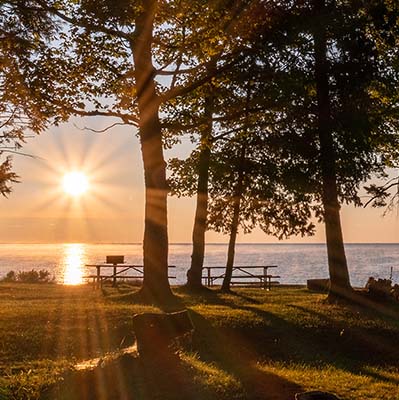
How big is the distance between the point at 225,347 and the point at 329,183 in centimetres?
1032

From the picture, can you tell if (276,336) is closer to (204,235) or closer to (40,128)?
(40,128)

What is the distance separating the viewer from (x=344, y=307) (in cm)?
2150

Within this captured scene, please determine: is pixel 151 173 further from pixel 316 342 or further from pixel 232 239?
pixel 232 239

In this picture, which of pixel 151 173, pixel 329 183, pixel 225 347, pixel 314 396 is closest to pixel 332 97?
pixel 329 183

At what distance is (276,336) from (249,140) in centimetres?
1317

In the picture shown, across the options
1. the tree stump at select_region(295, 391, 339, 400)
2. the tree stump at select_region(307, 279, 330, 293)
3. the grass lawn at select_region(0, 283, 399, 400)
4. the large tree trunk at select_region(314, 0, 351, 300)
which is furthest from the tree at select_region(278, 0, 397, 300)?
the tree stump at select_region(295, 391, 339, 400)

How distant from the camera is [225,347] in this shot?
49.2 ft

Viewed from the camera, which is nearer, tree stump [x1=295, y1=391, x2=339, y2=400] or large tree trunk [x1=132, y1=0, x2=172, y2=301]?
tree stump [x1=295, y1=391, x2=339, y2=400]

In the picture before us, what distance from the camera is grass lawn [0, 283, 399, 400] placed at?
9.74 meters

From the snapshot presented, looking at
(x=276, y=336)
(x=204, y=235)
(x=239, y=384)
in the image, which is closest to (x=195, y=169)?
(x=204, y=235)

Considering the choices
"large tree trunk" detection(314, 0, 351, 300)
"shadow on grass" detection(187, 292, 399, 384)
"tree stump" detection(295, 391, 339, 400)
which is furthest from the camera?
"large tree trunk" detection(314, 0, 351, 300)

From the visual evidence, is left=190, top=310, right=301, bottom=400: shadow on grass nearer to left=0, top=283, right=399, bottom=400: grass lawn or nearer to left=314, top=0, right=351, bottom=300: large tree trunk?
left=0, top=283, right=399, bottom=400: grass lawn

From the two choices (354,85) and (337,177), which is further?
(337,177)

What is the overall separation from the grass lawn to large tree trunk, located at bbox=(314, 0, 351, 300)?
1116 mm
